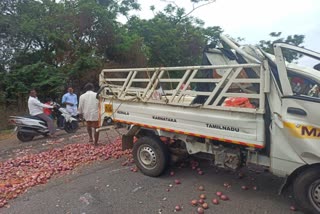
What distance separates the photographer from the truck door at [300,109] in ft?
12.3

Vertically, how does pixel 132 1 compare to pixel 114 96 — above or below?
above

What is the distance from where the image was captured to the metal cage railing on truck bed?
425 cm

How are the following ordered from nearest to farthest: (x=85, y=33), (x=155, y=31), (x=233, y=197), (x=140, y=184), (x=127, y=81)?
1. (x=233, y=197)
2. (x=140, y=184)
3. (x=127, y=81)
4. (x=85, y=33)
5. (x=155, y=31)

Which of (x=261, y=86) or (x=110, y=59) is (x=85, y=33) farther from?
(x=261, y=86)

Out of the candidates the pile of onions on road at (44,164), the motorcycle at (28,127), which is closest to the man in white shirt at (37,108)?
the motorcycle at (28,127)

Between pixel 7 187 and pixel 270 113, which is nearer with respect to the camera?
pixel 270 113

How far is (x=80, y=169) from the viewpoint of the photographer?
21.2 ft

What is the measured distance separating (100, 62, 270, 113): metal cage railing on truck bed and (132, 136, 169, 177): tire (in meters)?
0.76

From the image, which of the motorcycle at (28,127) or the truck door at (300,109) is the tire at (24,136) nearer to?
the motorcycle at (28,127)

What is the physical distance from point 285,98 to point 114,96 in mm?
3387

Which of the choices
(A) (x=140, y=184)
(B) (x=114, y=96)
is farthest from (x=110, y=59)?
(A) (x=140, y=184)

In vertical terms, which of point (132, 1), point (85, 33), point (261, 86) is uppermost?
point (132, 1)

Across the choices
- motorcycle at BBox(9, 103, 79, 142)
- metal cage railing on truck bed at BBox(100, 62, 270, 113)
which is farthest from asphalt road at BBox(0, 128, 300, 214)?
motorcycle at BBox(9, 103, 79, 142)

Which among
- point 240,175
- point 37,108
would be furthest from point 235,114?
point 37,108
